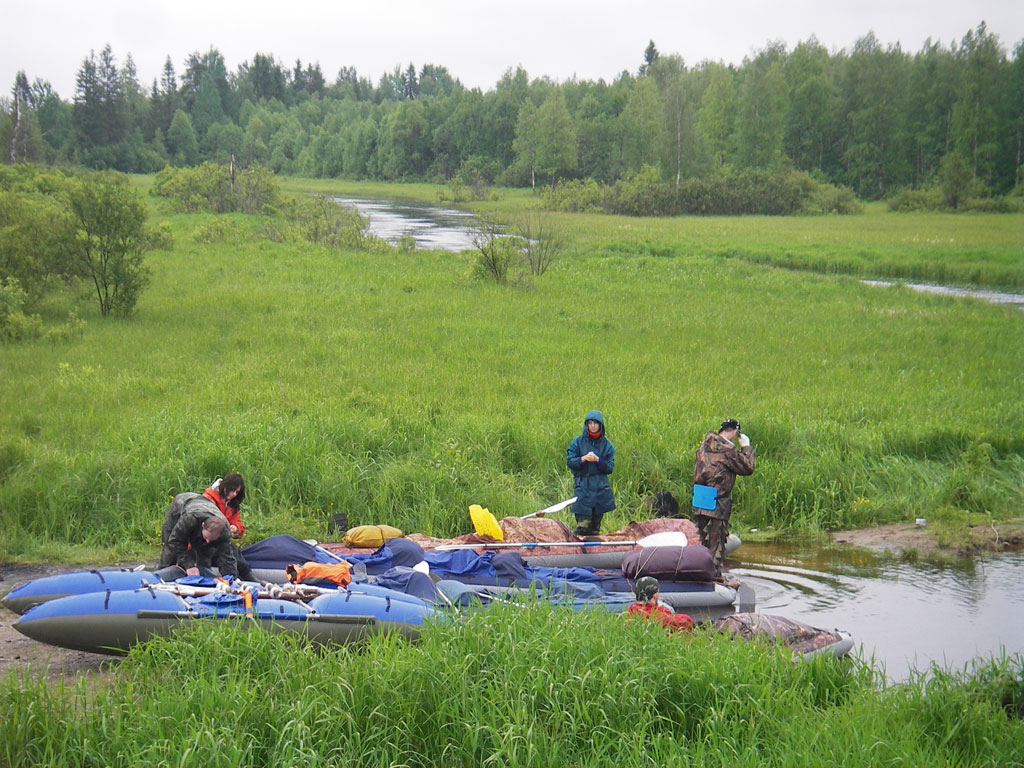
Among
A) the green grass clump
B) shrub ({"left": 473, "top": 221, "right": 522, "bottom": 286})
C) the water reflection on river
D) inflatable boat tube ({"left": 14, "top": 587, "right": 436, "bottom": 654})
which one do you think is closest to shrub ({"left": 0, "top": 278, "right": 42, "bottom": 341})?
inflatable boat tube ({"left": 14, "top": 587, "right": 436, "bottom": 654})

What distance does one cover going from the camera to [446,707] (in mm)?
5508

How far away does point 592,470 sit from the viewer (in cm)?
999

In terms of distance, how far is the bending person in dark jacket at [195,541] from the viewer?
7.82 meters

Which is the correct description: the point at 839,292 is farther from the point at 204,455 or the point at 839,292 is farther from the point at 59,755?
the point at 59,755

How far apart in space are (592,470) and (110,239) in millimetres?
14219

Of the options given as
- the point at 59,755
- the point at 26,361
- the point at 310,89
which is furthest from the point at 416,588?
the point at 310,89

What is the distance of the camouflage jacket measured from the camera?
936 cm

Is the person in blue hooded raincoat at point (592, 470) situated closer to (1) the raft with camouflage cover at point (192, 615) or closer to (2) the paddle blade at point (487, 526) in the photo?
(2) the paddle blade at point (487, 526)

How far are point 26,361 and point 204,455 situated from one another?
6736 mm

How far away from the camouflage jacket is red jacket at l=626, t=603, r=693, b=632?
2535 millimetres

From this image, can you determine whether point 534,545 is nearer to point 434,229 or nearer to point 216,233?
point 216,233

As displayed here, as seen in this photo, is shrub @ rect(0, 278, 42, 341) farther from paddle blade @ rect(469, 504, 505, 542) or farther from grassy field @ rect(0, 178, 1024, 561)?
paddle blade @ rect(469, 504, 505, 542)

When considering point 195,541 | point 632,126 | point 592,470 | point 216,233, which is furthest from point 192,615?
point 632,126

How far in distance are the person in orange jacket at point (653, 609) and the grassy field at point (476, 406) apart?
4.10 metres
